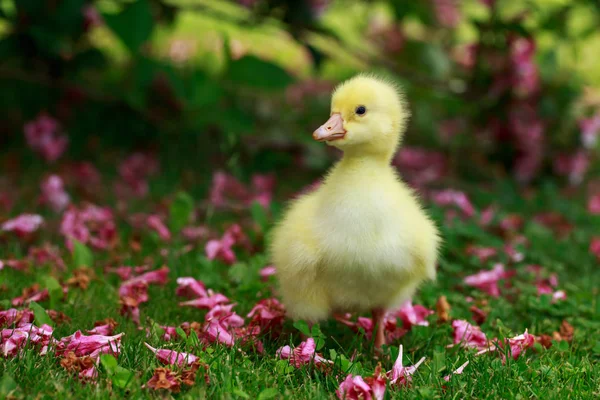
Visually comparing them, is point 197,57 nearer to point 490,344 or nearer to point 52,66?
point 52,66

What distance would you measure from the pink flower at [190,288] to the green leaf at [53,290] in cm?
45

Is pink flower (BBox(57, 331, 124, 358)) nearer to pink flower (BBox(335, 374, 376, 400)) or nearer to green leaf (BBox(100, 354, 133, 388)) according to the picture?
green leaf (BBox(100, 354, 133, 388))

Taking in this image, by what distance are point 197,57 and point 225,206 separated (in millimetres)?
2501

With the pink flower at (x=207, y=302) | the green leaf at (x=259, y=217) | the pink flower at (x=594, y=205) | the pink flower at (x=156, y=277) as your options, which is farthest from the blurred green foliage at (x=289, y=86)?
the pink flower at (x=207, y=302)

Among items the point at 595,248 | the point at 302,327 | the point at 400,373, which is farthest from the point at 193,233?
the point at 595,248

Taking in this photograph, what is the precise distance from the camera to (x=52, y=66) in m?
4.91

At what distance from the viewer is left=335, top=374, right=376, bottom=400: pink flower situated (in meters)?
2.22

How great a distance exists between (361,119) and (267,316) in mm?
795

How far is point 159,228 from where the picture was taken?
12.8 ft

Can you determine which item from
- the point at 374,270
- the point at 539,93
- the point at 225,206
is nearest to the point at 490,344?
the point at 374,270

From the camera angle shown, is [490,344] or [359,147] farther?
[490,344]

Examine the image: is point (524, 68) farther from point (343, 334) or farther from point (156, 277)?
point (156, 277)

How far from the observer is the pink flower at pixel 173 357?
2.32 metres

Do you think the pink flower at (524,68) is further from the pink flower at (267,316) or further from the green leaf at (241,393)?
the green leaf at (241,393)
